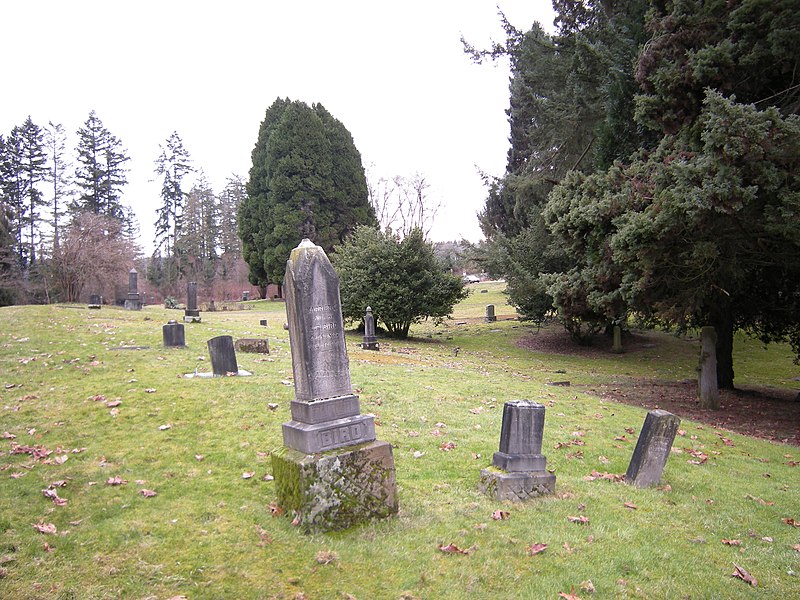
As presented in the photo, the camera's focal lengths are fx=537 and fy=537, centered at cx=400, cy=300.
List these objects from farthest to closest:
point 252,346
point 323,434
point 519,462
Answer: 1. point 252,346
2. point 519,462
3. point 323,434

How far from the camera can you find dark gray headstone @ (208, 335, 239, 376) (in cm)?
1102

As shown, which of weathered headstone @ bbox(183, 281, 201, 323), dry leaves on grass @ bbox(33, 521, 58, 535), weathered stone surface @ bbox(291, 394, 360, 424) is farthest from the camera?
weathered headstone @ bbox(183, 281, 201, 323)

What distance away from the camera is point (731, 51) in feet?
37.3

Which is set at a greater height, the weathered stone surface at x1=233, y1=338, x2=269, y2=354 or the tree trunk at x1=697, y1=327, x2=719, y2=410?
the weathered stone surface at x1=233, y1=338, x2=269, y2=354

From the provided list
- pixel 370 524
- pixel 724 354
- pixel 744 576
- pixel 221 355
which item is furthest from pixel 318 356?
pixel 724 354

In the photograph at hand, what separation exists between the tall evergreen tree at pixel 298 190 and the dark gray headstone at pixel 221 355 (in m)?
34.3

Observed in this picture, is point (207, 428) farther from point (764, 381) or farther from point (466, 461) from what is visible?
point (764, 381)

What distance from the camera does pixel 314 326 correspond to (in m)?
5.60

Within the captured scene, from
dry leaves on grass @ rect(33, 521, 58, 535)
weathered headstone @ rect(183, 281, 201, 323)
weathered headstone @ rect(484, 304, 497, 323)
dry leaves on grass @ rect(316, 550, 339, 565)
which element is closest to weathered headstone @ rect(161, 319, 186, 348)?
weathered headstone @ rect(183, 281, 201, 323)

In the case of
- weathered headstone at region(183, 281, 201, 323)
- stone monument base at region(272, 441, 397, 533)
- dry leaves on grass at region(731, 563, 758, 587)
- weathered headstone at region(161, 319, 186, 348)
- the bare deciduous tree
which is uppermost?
the bare deciduous tree

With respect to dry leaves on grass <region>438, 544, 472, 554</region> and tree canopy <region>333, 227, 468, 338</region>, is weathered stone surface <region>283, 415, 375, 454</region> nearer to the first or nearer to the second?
dry leaves on grass <region>438, 544, 472, 554</region>

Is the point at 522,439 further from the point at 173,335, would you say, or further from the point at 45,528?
the point at 173,335

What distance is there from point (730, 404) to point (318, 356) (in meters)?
13.9

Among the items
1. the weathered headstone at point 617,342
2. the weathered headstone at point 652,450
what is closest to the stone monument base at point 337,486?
the weathered headstone at point 652,450
